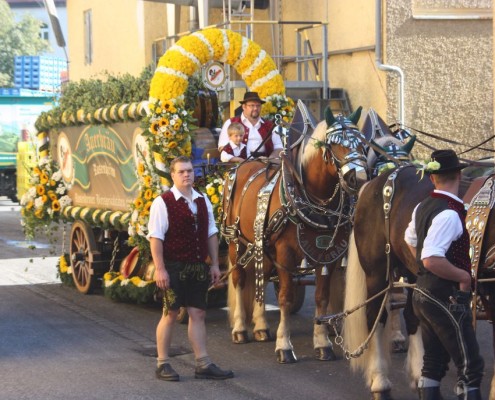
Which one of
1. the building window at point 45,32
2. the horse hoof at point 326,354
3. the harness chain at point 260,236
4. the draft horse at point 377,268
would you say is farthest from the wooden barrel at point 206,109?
the building window at point 45,32

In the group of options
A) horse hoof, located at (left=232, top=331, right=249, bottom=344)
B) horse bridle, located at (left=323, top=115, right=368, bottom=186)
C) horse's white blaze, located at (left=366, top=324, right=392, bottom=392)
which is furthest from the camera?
horse hoof, located at (left=232, top=331, right=249, bottom=344)

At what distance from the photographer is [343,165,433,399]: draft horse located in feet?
24.8

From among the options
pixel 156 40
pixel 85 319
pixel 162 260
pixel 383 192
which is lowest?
pixel 85 319

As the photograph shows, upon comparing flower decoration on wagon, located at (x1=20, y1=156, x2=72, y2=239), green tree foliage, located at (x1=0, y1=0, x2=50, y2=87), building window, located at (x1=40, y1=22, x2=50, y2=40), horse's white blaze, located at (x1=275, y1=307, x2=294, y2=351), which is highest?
building window, located at (x1=40, y1=22, x2=50, y2=40)

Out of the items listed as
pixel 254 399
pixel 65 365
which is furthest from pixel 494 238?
pixel 65 365

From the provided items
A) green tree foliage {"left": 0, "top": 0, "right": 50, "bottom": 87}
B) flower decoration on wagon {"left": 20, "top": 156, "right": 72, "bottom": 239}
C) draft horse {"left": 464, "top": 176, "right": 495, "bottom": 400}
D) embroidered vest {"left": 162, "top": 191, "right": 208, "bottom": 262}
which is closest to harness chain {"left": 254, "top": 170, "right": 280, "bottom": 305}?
embroidered vest {"left": 162, "top": 191, "right": 208, "bottom": 262}

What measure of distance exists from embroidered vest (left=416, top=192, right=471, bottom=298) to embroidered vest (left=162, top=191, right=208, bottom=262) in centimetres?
248

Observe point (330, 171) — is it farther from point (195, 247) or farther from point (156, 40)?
point (156, 40)

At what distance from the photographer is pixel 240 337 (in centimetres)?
1014

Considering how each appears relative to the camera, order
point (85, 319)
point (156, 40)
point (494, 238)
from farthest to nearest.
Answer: point (156, 40) → point (85, 319) → point (494, 238)

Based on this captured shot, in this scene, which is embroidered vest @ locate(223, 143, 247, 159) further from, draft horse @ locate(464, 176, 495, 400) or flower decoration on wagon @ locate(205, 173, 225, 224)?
draft horse @ locate(464, 176, 495, 400)

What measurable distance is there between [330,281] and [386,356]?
6.48 feet

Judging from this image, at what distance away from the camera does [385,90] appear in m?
19.3

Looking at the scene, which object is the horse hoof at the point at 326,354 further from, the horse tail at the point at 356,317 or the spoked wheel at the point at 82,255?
the spoked wheel at the point at 82,255
